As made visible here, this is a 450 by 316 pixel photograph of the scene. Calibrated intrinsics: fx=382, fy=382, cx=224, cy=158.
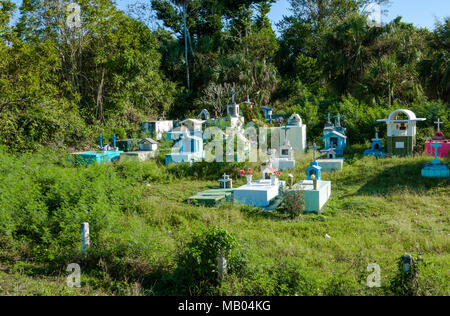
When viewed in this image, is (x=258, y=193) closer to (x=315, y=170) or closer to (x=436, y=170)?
(x=315, y=170)

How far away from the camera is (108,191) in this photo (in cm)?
816

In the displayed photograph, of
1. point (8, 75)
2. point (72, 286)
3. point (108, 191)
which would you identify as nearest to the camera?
point (72, 286)

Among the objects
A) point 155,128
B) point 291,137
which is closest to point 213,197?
point 291,137

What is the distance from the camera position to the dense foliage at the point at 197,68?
622 inches

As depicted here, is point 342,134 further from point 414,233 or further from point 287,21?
point 287,21

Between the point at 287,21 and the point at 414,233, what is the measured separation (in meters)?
28.2

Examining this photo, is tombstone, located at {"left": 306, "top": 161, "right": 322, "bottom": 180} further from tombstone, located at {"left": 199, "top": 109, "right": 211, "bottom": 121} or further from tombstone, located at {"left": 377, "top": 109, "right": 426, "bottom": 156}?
tombstone, located at {"left": 199, "top": 109, "right": 211, "bottom": 121}

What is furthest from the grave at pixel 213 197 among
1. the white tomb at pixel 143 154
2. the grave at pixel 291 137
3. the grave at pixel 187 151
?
the grave at pixel 291 137

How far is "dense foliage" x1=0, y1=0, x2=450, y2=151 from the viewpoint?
15.8 metres

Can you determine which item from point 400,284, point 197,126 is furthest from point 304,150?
point 400,284

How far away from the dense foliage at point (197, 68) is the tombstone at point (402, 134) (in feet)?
8.31

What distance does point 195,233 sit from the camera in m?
5.70

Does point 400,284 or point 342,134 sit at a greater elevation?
point 342,134

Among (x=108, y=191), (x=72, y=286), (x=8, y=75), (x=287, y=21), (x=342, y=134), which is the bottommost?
(x=72, y=286)
